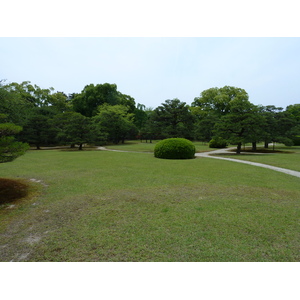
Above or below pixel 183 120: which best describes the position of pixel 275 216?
below

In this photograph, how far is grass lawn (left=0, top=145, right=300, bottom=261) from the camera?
254cm

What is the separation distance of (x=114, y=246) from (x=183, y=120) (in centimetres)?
2603

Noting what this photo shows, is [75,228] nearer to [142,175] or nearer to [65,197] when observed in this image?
[65,197]

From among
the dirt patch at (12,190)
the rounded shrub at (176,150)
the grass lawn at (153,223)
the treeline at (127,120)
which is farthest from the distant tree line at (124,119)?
the rounded shrub at (176,150)

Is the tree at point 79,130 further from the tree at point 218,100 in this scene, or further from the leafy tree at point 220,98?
the leafy tree at point 220,98

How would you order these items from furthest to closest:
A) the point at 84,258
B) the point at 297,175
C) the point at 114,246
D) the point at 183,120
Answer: the point at 183,120 < the point at 297,175 < the point at 114,246 < the point at 84,258

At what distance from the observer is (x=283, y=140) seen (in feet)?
62.3

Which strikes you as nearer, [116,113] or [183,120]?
[183,120]

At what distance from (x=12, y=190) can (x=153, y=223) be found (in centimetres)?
452

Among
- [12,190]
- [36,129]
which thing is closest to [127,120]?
[36,129]

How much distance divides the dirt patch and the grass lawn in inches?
10.8

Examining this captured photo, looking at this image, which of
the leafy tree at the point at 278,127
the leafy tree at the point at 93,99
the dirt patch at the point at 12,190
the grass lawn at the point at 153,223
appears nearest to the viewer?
the grass lawn at the point at 153,223

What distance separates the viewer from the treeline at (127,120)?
54.6 feet

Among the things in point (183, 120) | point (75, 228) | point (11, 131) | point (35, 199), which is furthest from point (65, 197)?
point (183, 120)
